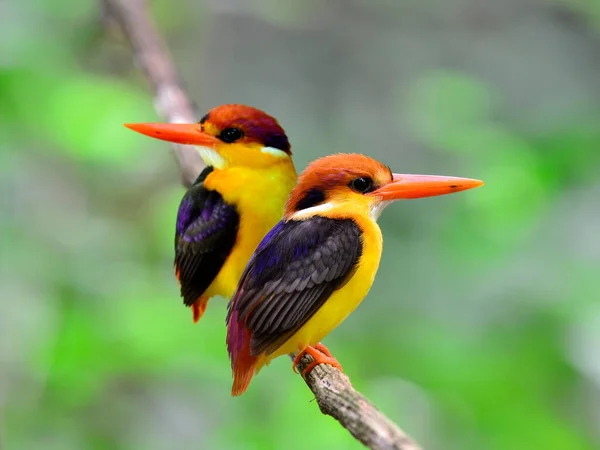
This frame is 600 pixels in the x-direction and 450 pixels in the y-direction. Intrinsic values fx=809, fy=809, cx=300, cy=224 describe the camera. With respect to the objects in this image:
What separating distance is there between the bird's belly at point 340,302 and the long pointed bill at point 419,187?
10 cm

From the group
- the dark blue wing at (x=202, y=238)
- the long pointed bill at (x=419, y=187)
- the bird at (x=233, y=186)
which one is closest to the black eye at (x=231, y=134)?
the bird at (x=233, y=186)

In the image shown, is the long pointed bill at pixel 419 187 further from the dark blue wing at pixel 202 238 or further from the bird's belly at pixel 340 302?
the dark blue wing at pixel 202 238

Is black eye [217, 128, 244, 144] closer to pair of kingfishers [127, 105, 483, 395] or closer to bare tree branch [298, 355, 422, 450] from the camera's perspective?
pair of kingfishers [127, 105, 483, 395]

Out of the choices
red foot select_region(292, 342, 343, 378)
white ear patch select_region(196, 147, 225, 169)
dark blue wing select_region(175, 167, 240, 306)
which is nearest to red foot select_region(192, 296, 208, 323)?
dark blue wing select_region(175, 167, 240, 306)

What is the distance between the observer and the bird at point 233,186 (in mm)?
1893

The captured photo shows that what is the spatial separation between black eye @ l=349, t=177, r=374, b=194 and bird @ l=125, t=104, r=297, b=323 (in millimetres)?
267

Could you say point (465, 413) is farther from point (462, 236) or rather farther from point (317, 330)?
point (317, 330)

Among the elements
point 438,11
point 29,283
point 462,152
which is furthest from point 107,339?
→ point 438,11

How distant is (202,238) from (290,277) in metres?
→ 0.42

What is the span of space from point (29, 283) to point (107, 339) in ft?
1.49

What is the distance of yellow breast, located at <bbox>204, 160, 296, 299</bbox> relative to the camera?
1.89 metres

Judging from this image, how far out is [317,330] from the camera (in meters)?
1.66

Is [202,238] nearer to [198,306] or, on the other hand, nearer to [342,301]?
[198,306]

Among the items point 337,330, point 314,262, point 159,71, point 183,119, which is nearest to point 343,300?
point 314,262
